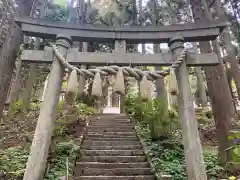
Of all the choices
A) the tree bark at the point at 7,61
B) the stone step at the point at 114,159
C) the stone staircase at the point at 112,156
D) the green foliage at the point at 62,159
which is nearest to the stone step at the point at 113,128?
the stone staircase at the point at 112,156

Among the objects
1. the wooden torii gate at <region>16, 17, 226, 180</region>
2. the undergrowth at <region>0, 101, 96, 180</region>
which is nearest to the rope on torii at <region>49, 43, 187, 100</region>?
the wooden torii gate at <region>16, 17, 226, 180</region>

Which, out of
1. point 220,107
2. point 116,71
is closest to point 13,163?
point 116,71

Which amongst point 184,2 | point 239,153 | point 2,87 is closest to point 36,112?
point 2,87

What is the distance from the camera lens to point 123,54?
13.3 ft

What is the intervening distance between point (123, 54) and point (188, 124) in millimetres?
1663

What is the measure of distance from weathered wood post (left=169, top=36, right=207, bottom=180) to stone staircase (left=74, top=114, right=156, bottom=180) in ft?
7.03

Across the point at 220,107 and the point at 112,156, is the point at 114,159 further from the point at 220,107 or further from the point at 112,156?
the point at 220,107

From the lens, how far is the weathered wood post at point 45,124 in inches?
132

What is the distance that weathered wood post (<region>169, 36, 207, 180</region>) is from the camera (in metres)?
3.43

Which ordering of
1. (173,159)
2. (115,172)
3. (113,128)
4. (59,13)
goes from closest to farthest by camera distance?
(115,172) → (173,159) → (113,128) → (59,13)

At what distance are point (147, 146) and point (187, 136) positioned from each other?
363 centimetres

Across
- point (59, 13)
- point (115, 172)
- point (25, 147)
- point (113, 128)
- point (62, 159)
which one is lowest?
point (115, 172)

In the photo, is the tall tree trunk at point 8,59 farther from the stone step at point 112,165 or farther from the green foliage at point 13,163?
the stone step at point 112,165

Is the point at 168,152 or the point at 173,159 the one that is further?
the point at 168,152
